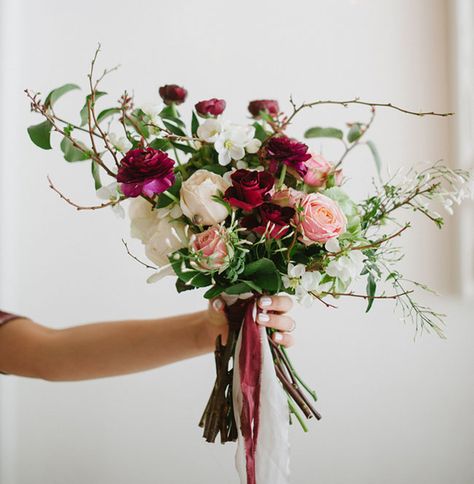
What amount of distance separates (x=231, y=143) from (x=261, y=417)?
468mm

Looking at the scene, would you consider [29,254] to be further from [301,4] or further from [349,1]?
[349,1]

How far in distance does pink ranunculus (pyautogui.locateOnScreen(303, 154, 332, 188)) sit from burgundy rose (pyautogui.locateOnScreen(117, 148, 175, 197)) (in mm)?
238

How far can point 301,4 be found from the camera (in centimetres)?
177

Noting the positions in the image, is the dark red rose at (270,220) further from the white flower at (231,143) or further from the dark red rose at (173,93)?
the dark red rose at (173,93)

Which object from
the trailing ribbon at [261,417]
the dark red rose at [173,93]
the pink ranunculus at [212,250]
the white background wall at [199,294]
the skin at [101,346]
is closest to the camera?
the pink ranunculus at [212,250]

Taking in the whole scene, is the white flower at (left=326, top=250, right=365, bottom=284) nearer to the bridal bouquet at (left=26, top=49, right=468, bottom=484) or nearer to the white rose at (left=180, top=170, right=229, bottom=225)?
the bridal bouquet at (left=26, top=49, right=468, bottom=484)

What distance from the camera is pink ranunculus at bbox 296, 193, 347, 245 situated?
2.74 ft

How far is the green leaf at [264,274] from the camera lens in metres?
0.88

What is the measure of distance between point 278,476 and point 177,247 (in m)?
0.43

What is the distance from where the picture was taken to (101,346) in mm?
1208

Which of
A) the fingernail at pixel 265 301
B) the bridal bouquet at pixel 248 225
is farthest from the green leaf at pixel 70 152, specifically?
the fingernail at pixel 265 301

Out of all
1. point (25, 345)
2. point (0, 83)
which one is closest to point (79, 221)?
point (0, 83)

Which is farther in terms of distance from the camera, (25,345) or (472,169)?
(472,169)

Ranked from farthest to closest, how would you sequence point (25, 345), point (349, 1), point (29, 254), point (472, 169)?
point (29, 254), point (349, 1), point (472, 169), point (25, 345)
